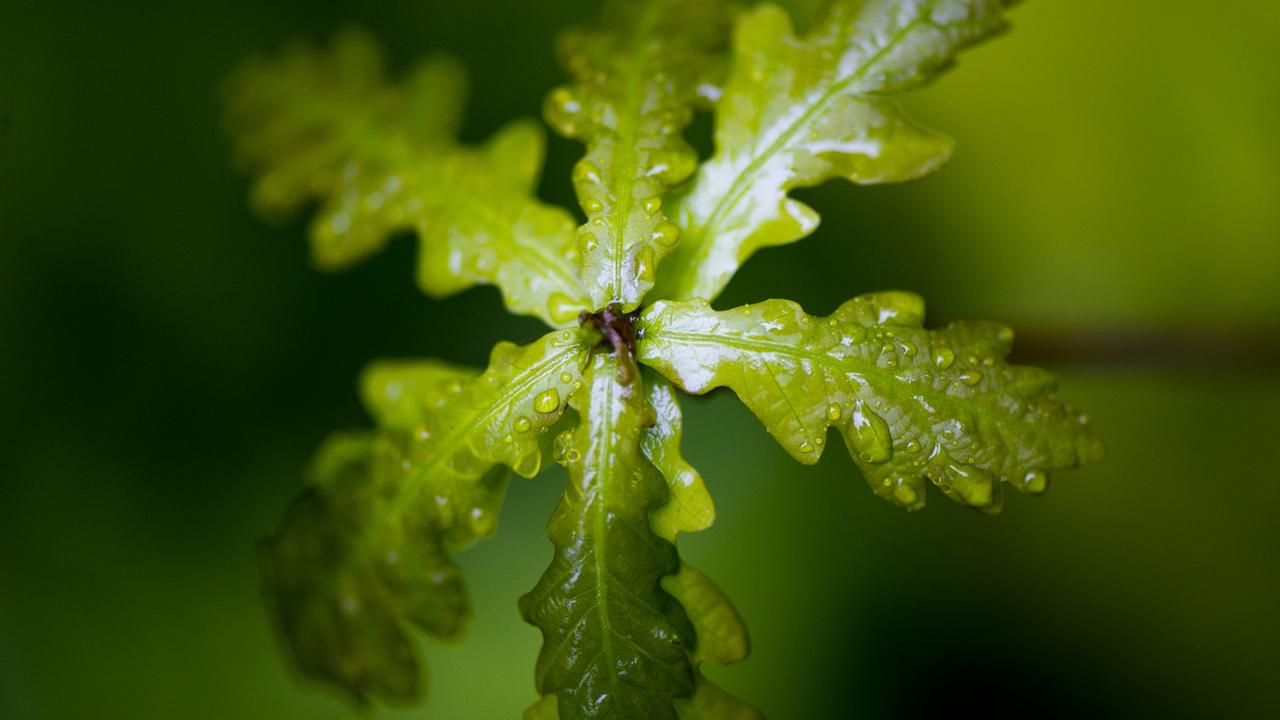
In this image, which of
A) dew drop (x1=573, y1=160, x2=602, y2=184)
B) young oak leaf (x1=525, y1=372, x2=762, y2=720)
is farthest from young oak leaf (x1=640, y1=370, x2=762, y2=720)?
dew drop (x1=573, y1=160, x2=602, y2=184)

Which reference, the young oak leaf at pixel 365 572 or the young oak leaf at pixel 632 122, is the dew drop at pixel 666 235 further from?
the young oak leaf at pixel 365 572

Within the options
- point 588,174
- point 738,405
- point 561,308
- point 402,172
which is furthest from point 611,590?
point 738,405

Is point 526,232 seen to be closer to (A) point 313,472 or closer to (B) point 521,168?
(B) point 521,168

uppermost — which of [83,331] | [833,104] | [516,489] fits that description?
[83,331]

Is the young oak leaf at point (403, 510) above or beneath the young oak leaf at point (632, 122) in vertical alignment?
beneath

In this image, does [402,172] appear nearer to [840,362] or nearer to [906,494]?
[840,362]

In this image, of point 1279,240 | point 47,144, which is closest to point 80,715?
point 47,144

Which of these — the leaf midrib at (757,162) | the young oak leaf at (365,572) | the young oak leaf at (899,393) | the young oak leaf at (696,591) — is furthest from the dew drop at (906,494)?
the young oak leaf at (365,572)
